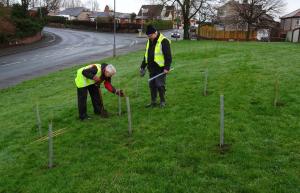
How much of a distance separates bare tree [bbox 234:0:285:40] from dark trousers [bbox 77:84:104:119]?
55.5 meters

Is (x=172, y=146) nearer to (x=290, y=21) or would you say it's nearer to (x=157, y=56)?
(x=157, y=56)

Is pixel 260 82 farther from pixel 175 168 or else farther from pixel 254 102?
pixel 175 168

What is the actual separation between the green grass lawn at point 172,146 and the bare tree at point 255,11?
54.3 metres

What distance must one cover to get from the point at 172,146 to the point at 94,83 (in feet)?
10.3

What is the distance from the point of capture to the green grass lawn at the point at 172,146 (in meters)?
6.29

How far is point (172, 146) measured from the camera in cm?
764

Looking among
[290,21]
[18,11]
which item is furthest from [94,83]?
[290,21]

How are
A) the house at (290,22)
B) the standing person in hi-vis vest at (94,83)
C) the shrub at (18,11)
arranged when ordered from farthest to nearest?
1. the house at (290,22)
2. the shrub at (18,11)
3. the standing person in hi-vis vest at (94,83)

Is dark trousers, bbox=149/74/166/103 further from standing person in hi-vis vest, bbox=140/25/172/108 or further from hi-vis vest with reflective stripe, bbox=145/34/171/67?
hi-vis vest with reflective stripe, bbox=145/34/171/67

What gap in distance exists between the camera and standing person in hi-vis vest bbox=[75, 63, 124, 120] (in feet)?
31.0

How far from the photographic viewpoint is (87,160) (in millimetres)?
7543

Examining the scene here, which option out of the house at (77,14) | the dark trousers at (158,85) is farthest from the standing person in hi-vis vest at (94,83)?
the house at (77,14)

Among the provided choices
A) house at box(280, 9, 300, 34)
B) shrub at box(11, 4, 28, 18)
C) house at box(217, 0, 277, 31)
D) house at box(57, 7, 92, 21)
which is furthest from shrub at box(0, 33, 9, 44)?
house at box(57, 7, 92, 21)

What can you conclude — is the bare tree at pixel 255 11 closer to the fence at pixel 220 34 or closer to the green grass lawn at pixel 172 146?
the fence at pixel 220 34
